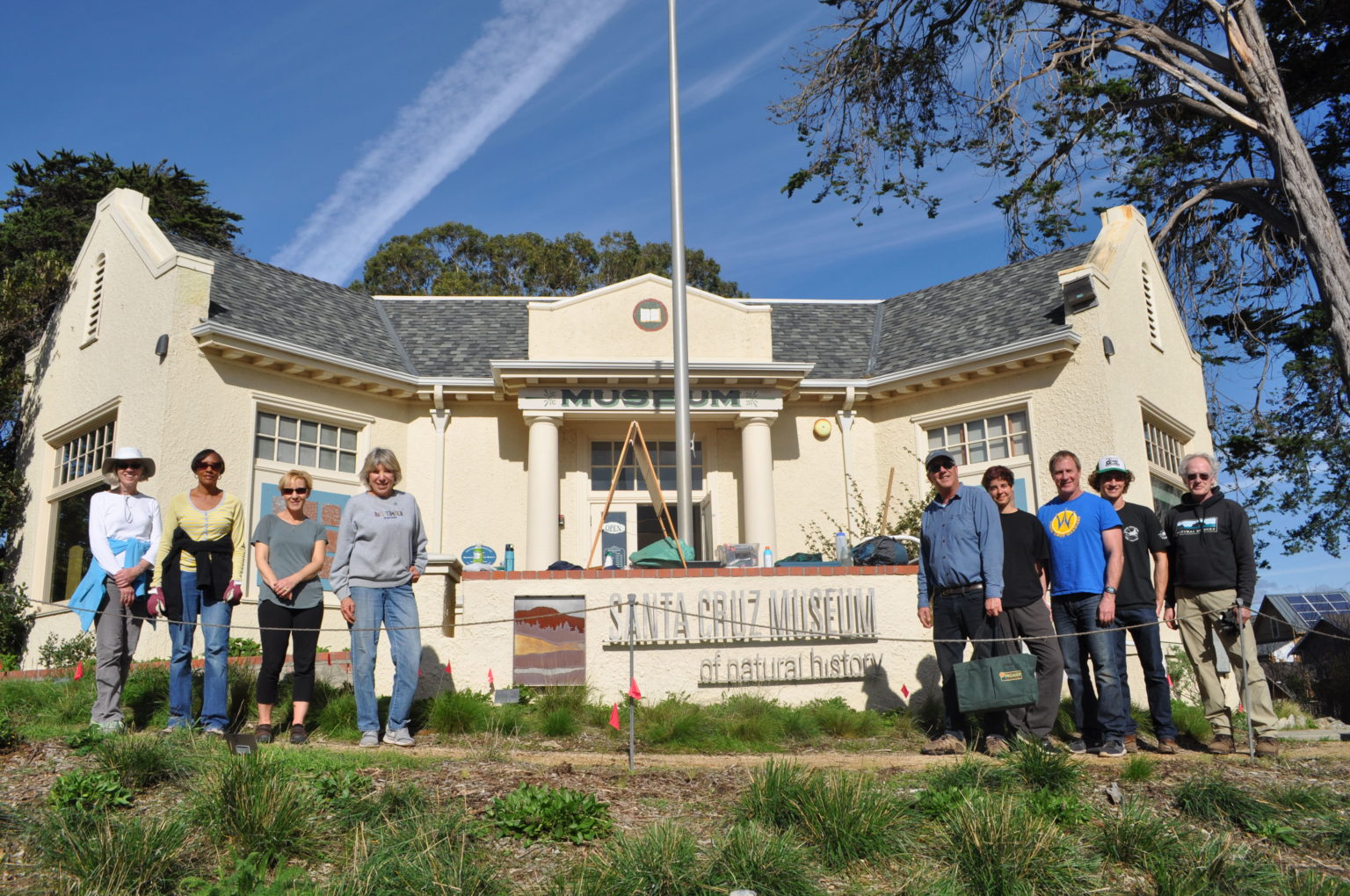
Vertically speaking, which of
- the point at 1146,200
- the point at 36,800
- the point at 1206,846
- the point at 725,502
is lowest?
the point at 1206,846

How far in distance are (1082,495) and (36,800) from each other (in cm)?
611

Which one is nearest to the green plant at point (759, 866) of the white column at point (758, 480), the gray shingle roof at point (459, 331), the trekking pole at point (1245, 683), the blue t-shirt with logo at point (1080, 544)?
the blue t-shirt with logo at point (1080, 544)

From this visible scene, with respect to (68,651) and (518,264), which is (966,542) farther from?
(518,264)

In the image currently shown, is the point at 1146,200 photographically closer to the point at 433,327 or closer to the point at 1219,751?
the point at 433,327

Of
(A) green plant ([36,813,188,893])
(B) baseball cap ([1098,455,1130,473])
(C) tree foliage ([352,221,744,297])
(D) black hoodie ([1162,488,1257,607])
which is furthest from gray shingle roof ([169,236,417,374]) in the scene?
(C) tree foliage ([352,221,744,297])

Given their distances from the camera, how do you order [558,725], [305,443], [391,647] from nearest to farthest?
[391,647], [558,725], [305,443]

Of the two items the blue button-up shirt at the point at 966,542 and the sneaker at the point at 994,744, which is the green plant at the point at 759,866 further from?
the blue button-up shirt at the point at 966,542

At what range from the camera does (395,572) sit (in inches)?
265

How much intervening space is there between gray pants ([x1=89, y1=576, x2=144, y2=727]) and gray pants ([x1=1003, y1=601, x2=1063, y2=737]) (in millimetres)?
5406

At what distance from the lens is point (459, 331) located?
15.9m

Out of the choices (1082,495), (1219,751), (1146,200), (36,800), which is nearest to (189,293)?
(36,800)

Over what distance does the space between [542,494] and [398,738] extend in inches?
271

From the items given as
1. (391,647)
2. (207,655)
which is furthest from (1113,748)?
(207,655)

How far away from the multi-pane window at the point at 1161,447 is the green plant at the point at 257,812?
38.5 ft
